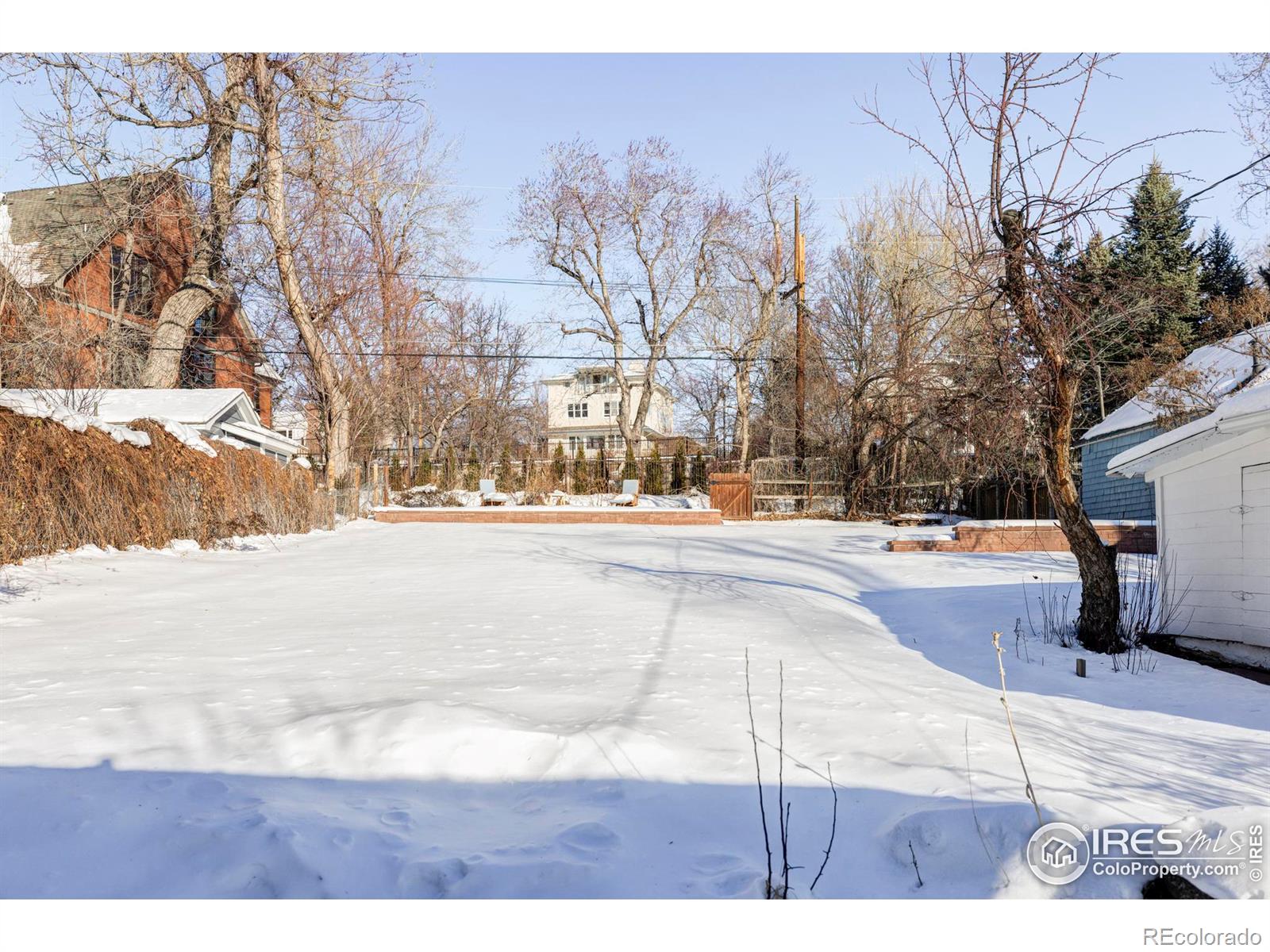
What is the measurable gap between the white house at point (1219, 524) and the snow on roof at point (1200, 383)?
4.86 meters

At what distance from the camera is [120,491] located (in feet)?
31.7

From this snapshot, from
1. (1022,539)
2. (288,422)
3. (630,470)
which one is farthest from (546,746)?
(288,422)

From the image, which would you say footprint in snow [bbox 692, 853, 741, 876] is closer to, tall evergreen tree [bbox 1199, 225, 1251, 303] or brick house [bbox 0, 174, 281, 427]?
brick house [bbox 0, 174, 281, 427]

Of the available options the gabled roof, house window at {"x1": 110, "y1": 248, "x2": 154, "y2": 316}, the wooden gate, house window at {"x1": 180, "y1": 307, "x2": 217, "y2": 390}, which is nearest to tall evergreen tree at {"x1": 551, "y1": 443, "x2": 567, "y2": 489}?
the wooden gate

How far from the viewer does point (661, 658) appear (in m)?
5.60

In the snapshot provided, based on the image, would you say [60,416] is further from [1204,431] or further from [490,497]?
[490,497]

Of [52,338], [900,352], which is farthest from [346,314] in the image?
[900,352]

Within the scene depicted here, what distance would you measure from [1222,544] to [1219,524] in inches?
7.4

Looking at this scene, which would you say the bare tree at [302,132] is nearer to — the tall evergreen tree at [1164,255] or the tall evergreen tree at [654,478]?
the tall evergreen tree at [654,478]

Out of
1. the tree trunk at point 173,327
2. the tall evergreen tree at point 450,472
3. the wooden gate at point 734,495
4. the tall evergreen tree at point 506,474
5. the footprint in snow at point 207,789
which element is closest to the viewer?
the footprint in snow at point 207,789

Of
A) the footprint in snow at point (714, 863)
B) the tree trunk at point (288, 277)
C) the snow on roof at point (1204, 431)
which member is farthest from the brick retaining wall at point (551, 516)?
the footprint in snow at point (714, 863)

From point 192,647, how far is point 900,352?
11.0 meters

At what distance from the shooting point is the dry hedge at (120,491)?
803 centimetres
